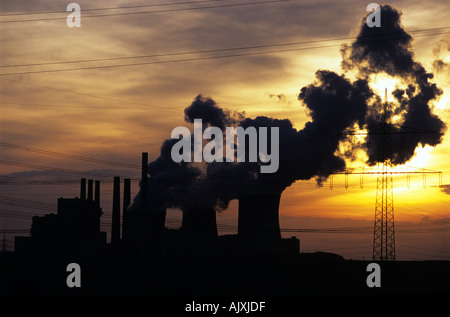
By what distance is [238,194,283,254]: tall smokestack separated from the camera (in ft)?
215

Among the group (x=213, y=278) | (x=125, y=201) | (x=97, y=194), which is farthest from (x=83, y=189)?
(x=213, y=278)

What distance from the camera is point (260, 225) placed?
65.5 metres

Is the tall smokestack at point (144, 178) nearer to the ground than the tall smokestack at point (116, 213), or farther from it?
farther from it

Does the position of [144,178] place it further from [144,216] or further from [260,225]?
[260,225]

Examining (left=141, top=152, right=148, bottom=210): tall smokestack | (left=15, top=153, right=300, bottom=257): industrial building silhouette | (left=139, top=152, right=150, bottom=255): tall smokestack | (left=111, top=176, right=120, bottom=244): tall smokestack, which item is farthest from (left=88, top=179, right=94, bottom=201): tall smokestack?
(left=141, top=152, right=148, bottom=210): tall smokestack

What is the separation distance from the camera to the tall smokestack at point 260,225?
65438 mm

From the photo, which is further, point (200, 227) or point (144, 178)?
point (200, 227)

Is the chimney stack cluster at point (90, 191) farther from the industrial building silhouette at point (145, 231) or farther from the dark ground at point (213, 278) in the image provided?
the dark ground at point (213, 278)

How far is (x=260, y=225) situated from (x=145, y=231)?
10828mm

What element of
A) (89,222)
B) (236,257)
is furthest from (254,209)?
(89,222)

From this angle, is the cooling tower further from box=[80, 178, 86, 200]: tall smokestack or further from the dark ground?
box=[80, 178, 86, 200]: tall smokestack

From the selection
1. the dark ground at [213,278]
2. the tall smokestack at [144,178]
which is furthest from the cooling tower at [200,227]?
the tall smokestack at [144,178]

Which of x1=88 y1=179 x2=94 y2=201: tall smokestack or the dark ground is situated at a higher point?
x1=88 y1=179 x2=94 y2=201: tall smokestack
